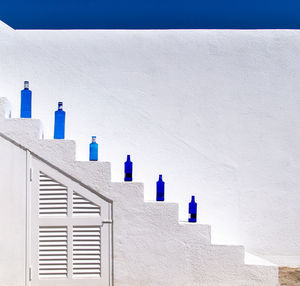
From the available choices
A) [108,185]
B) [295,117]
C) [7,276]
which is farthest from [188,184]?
[7,276]

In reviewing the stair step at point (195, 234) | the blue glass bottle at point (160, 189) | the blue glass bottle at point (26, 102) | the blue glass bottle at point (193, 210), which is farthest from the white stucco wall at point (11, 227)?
the blue glass bottle at point (193, 210)

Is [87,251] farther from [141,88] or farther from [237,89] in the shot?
[237,89]

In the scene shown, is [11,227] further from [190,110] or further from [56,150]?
[190,110]

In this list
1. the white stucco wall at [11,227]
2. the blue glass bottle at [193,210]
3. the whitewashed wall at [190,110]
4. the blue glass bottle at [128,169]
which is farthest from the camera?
the whitewashed wall at [190,110]

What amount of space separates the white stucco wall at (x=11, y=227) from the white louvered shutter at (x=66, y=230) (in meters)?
0.11

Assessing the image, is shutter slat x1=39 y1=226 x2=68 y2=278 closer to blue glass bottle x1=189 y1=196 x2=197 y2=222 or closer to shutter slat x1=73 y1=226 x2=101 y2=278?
shutter slat x1=73 y1=226 x2=101 y2=278

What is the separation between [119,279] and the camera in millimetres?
4195

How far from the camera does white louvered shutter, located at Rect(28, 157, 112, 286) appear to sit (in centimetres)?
421

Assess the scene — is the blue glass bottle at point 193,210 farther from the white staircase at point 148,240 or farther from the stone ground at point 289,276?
the stone ground at point 289,276

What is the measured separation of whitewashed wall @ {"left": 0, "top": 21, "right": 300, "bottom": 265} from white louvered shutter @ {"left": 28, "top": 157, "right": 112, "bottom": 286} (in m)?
0.85

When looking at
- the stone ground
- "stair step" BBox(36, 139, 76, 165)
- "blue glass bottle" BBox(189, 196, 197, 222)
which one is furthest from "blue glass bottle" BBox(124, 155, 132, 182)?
the stone ground

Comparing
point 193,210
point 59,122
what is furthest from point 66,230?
point 193,210

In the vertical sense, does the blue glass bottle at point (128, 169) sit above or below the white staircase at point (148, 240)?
above

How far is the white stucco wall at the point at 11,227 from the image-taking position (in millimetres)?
4164
